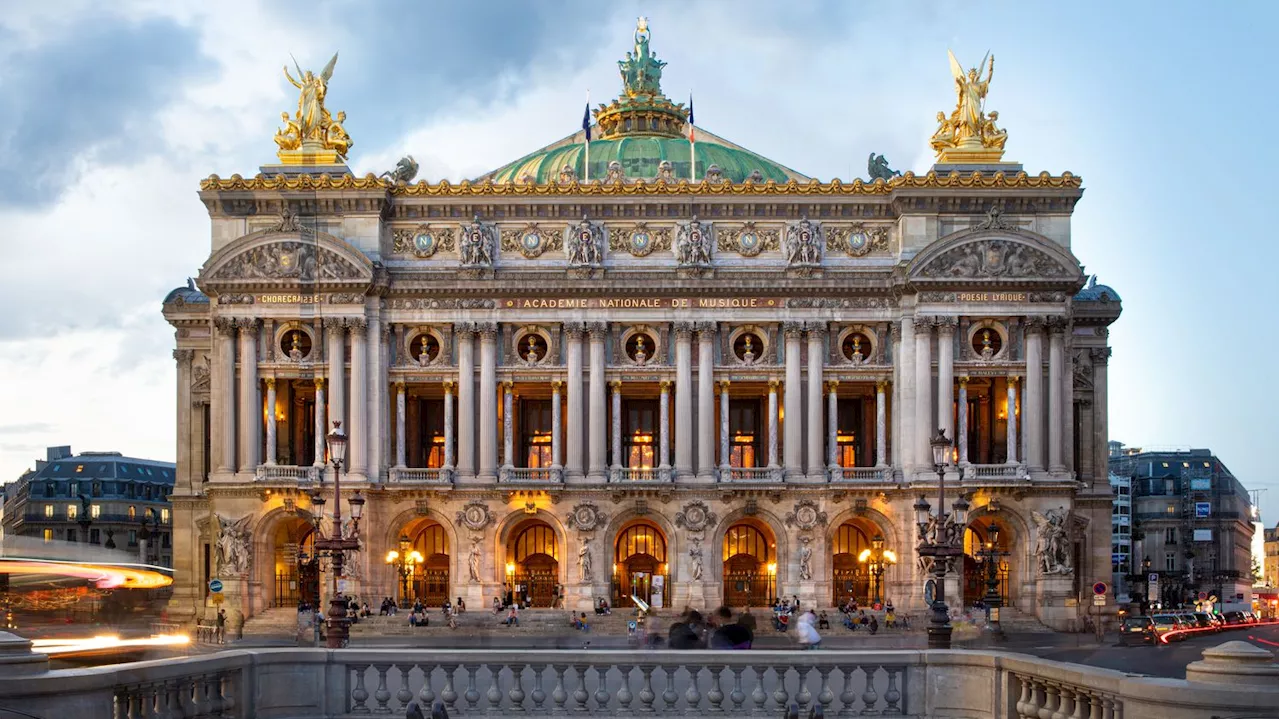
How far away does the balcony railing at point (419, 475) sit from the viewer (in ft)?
228

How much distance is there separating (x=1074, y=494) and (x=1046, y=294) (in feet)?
30.3

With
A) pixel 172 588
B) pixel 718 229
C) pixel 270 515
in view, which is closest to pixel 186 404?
pixel 172 588

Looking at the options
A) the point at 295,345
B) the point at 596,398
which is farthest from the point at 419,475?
the point at 596,398

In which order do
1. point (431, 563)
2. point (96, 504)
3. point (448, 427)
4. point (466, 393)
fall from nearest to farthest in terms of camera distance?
point (466, 393) < point (448, 427) < point (431, 563) < point (96, 504)

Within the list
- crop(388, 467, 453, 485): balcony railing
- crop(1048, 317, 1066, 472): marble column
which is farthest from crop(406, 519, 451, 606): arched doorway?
crop(1048, 317, 1066, 472): marble column

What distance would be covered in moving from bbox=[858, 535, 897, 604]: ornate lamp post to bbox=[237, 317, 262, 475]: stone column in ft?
91.1

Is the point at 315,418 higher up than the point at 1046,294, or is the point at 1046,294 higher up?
the point at 1046,294

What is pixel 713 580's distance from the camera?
228 feet

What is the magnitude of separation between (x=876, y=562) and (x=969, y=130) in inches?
812

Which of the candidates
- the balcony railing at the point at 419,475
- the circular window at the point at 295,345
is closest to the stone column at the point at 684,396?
the balcony railing at the point at 419,475

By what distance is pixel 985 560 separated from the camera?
69.2 metres

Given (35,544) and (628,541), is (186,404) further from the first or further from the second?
(35,544)

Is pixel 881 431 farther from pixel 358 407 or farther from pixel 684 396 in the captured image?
pixel 358 407

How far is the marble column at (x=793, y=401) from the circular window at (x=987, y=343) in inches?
314
